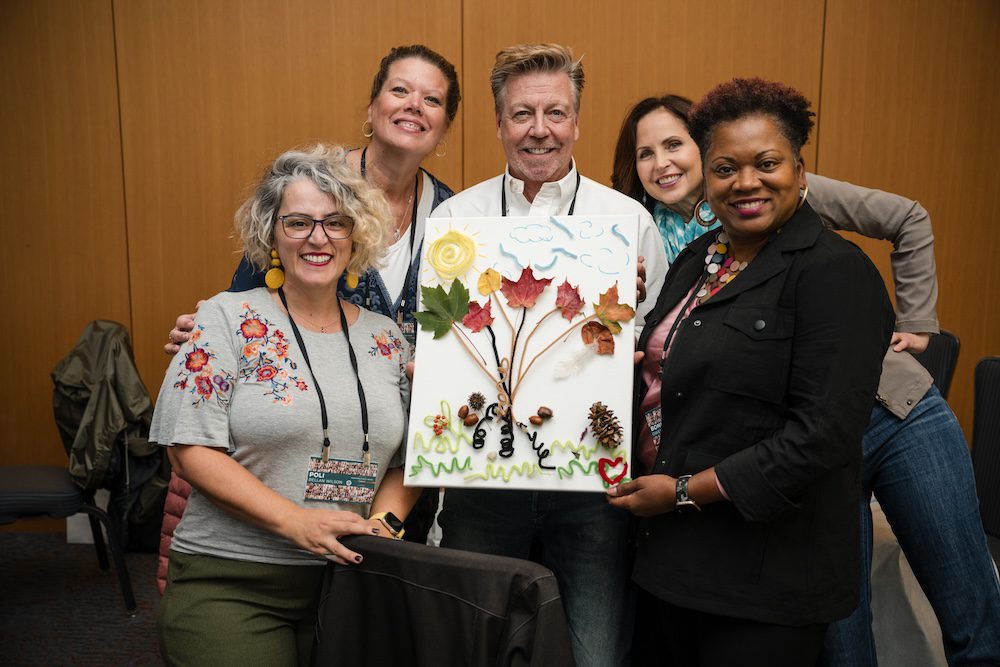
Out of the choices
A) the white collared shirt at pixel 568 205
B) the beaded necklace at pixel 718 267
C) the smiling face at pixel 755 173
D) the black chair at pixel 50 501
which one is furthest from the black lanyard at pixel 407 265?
the black chair at pixel 50 501

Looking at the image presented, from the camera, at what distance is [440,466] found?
1643 mm

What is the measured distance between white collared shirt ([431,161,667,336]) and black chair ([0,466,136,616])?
229 cm

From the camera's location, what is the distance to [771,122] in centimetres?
137

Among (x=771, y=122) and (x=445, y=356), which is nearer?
(x=771, y=122)

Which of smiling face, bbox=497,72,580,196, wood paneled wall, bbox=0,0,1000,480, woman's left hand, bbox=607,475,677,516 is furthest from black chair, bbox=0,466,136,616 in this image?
woman's left hand, bbox=607,475,677,516

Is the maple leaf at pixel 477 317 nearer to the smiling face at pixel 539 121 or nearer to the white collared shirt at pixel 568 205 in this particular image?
the white collared shirt at pixel 568 205

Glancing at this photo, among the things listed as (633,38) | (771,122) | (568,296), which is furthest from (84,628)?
(633,38)

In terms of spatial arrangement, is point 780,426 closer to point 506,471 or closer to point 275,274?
point 506,471

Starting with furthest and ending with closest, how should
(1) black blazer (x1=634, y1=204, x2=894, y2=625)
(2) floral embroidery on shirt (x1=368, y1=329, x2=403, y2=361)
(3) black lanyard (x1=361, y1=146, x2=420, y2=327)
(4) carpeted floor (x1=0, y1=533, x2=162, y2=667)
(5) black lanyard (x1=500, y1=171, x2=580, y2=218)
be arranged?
(4) carpeted floor (x1=0, y1=533, x2=162, y2=667), (3) black lanyard (x1=361, y1=146, x2=420, y2=327), (5) black lanyard (x1=500, y1=171, x2=580, y2=218), (2) floral embroidery on shirt (x1=368, y1=329, x2=403, y2=361), (1) black blazer (x1=634, y1=204, x2=894, y2=625)

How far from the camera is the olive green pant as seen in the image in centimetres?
157

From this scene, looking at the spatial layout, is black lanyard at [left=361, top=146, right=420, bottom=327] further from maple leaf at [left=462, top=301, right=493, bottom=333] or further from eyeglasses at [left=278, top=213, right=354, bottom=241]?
maple leaf at [left=462, top=301, right=493, bottom=333]

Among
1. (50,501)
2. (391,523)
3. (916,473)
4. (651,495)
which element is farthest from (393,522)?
(50,501)

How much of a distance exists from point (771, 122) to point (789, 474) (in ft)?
2.05

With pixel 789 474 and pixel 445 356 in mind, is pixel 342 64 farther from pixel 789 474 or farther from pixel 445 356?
pixel 789 474
